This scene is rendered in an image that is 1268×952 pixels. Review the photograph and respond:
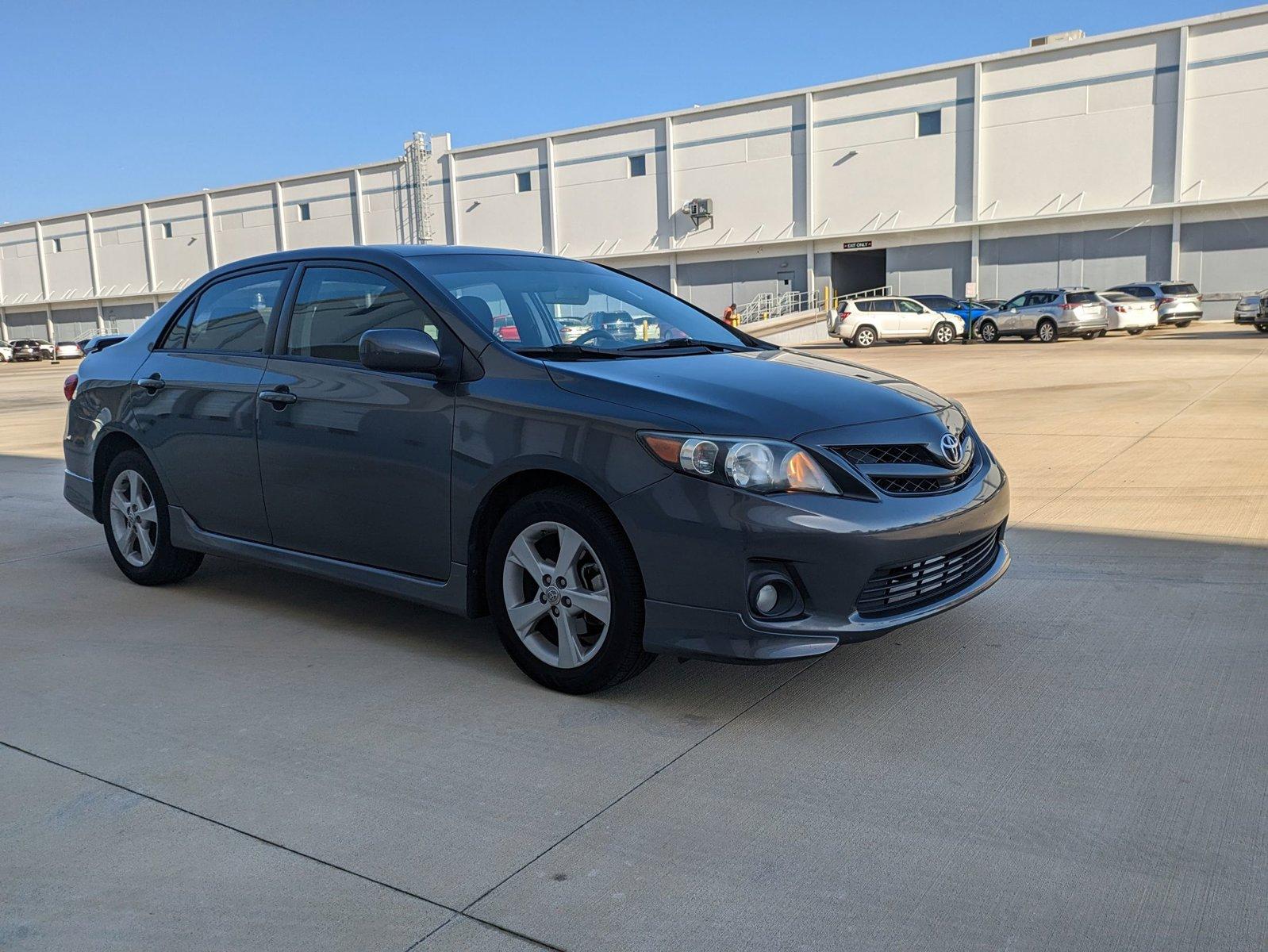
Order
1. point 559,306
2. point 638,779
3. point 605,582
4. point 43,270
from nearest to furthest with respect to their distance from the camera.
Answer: point 638,779 → point 605,582 → point 559,306 → point 43,270

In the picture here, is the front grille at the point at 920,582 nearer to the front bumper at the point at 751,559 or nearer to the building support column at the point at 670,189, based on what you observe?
the front bumper at the point at 751,559

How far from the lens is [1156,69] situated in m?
37.2

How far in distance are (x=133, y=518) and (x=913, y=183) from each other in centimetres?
4048

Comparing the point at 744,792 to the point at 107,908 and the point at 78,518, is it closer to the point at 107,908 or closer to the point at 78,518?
the point at 107,908

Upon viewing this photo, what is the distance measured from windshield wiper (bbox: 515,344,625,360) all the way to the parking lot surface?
122 cm

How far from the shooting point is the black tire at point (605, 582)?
12.0 feet

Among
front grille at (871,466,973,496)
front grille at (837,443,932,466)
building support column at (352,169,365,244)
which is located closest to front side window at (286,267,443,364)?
front grille at (837,443,932,466)

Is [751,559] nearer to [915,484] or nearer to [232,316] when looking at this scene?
[915,484]

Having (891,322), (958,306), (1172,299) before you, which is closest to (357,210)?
(891,322)

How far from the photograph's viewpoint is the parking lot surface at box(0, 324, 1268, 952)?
2.53m

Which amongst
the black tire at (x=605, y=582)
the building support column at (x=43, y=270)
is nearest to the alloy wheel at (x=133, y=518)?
the black tire at (x=605, y=582)

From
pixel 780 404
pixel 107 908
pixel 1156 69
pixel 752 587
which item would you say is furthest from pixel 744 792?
pixel 1156 69

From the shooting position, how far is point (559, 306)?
4.55 meters

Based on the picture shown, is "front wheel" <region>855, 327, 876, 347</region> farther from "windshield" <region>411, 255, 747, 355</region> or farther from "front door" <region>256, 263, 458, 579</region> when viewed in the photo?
"front door" <region>256, 263, 458, 579</region>
